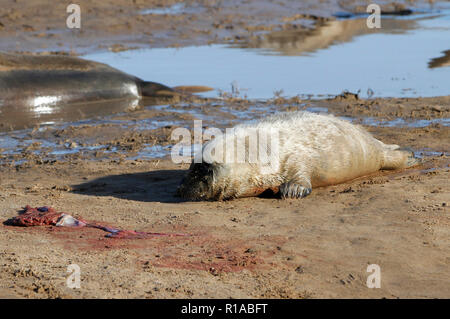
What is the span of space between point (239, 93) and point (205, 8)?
8.52 meters

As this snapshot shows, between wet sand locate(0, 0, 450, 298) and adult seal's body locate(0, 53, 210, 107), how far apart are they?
2.04m

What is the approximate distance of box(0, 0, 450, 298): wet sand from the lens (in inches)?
174

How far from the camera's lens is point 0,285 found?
4.37 m

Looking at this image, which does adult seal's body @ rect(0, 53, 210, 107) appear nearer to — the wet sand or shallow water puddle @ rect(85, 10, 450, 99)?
shallow water puddle @ rect(85, 10, 450, 99)

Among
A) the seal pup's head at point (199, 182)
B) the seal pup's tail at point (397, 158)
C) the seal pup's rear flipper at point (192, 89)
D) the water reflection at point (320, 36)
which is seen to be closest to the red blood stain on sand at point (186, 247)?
the seal pup's head at point (199, 182)

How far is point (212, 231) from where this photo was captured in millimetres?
5477

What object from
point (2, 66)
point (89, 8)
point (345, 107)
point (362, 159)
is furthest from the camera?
point (89, 8)

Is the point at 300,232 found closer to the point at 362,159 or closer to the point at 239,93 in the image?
the point at 362,159

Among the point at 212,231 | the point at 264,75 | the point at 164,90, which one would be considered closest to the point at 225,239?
the point at 212,231

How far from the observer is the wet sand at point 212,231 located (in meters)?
4.42

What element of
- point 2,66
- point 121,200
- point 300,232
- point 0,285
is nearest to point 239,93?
point 2,66

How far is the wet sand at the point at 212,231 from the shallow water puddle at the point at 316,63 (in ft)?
9.30

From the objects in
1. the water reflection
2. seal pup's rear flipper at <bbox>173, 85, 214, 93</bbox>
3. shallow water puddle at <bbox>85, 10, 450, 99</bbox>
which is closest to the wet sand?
seal pup's rear flipper at <bbox>173, 85, 214, 93</bbox>

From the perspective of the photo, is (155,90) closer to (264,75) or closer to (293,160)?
(264,75)
